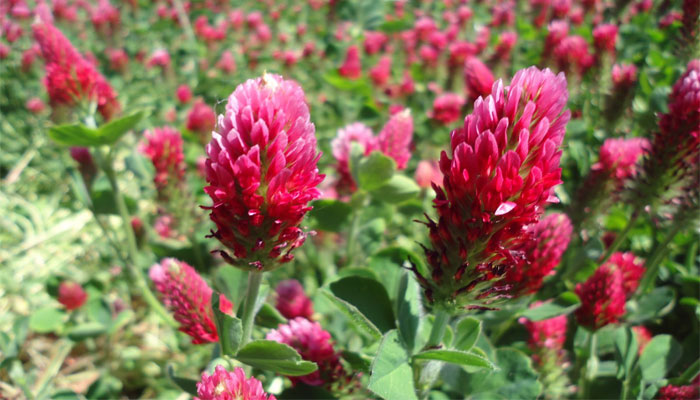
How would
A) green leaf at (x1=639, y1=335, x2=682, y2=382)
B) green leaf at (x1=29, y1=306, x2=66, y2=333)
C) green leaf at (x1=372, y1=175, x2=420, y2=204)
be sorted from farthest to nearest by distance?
green leaf at (x1=29, y1=306, x2=66, y2=333)
green leaf at (x1=372, y1=175, x2=420, y2=204)
green leaf at (x1=639, y1=335, x2=682, y2=382)

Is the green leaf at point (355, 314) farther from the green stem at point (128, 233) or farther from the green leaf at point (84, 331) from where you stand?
the green leaf at point (84, 331)

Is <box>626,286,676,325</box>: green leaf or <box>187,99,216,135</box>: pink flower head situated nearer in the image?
<box>626,286,676,325</box>: green leaf

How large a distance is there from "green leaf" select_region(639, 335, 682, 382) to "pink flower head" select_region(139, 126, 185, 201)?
1.82m

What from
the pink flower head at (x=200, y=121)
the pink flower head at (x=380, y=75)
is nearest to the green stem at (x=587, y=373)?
the pink flower head at (x=200, y=121)

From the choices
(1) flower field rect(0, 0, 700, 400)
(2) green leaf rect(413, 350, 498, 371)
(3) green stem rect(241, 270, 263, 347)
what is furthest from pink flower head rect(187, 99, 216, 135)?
(2) green leaf rect(413, 350, 498, 371)

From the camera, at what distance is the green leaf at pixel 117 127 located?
69.8 inches

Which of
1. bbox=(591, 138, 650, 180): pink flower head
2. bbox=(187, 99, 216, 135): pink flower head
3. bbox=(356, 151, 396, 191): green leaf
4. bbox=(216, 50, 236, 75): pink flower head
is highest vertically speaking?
bbox=(216, 50, 236, 75): pink flower head

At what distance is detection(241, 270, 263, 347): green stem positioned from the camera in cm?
108

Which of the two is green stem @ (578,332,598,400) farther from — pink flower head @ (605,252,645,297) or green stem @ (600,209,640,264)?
green stem @ (600,209,640,264)

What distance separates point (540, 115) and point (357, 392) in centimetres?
95

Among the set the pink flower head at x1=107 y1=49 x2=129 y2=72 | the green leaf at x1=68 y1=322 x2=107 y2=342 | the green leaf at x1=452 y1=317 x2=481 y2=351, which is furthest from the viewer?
the pink flower head at x1=107 y1=49 x2=129 y2=72

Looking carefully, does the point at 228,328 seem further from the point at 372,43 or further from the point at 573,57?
the point at 372,43

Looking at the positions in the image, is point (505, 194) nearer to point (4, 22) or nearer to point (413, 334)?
point (413, 334)

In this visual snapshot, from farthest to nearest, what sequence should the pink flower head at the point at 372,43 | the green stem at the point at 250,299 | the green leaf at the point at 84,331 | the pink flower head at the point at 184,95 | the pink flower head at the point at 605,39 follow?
the pink flower head at the point at 372,43
the pink flower head at the point at 184,95
the pink flower head at the point at 605,39
the green leaf at the point at 84,331
the green stem at the point at 250,299
